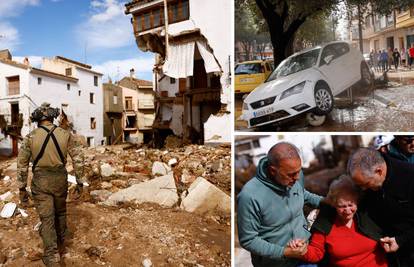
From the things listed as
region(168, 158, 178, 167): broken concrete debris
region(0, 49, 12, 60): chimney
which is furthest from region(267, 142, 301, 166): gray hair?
region(0, 49, 12, 60): chimney

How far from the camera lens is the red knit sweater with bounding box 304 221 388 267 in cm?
220

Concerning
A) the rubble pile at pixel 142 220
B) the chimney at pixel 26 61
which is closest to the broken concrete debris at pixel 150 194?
the rubble pile at pixel 142 220

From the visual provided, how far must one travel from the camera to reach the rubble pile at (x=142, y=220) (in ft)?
10.6

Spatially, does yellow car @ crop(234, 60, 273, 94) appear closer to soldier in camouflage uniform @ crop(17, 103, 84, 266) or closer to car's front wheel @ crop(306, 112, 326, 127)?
car's front wheel @ crop(306, 112, 326, 127)

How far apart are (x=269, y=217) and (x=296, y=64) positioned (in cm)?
99

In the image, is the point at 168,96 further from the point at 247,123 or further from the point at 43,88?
the point at 247,123

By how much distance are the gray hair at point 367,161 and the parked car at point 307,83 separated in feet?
1.09

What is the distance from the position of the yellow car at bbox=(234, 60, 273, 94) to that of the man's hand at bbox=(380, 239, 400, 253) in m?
1.22

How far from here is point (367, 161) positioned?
2.16m

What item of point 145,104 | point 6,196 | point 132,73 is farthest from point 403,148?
point 132,73

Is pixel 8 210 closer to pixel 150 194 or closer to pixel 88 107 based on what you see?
pixel 150 194

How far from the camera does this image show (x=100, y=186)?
16.4ft

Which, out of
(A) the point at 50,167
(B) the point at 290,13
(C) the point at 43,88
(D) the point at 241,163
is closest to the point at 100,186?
(A) the point at 50,167

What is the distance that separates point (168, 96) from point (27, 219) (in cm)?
757
